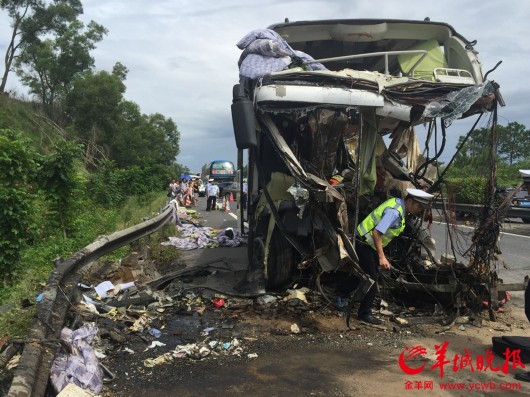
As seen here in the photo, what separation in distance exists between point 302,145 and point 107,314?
273cm

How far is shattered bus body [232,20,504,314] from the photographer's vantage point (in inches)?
187

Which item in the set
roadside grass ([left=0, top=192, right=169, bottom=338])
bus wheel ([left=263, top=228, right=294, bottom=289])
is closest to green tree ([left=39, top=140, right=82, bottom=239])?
roadside grass ([left=0, top=192, right=169, bottom=338])

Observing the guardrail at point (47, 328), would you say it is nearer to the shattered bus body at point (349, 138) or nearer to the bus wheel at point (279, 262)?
the shattered bus body at point (349, 138)

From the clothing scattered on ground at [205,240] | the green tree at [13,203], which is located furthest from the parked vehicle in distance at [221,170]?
the green tree at [13,203]

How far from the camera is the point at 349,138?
18.4 feet

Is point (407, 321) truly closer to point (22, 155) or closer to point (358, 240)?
point (358, 240)

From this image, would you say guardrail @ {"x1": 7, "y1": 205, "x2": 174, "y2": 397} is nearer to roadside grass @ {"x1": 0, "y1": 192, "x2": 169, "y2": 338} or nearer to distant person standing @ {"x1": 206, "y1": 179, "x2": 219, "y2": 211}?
roadside grass @ {"x1": 0, "y1": 192, "x2": 169, "y2": 338}

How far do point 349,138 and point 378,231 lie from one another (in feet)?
4.30

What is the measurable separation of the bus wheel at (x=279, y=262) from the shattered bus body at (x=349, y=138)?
0.01 metres

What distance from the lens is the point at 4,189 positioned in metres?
7.30

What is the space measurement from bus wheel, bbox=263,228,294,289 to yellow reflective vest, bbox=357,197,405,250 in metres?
0.95

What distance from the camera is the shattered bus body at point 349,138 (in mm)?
4758

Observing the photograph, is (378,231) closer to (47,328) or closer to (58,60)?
(47,328)

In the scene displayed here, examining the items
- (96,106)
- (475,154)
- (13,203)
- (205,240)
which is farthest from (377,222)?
(96,106)
